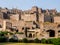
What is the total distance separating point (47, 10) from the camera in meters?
70.5

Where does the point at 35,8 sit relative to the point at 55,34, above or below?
above

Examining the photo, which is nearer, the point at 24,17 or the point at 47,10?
the point at 24,17

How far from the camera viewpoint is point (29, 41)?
3675 centimetres

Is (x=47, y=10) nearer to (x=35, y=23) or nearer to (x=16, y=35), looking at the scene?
(x=35, y=23)

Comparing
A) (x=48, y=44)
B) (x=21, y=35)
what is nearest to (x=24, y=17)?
(x=21, y=35)

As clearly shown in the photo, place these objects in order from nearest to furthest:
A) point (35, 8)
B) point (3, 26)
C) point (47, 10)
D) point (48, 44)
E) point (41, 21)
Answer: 1. point (48, 44)
2. point (3, 26)
3. point (41, 21)
4. point (35, 8)
5. point (47, 10)

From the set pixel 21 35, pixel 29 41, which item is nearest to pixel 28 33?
pixel 21 35

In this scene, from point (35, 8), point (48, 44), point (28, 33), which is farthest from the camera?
point (35, 8)

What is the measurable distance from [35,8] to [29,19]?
32.2ft

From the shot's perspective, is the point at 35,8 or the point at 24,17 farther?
the point at 35,8

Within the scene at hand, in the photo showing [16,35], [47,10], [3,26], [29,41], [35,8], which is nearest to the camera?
[29,41]

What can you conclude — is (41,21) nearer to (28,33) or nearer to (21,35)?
(28,33)

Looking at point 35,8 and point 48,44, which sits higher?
point 35,8

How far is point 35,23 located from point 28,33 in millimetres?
6807
